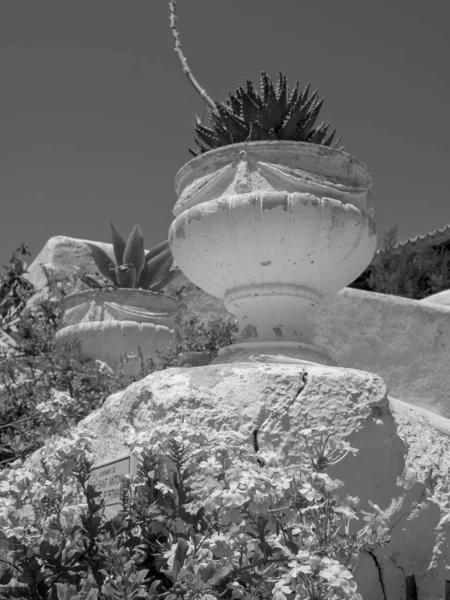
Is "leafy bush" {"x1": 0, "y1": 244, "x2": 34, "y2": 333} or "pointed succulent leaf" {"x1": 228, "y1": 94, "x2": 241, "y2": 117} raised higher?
"pointed succulent leaf" {"x1": 228, "y1": 94, "x2": 241, "y2": 117}

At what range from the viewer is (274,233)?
271cm

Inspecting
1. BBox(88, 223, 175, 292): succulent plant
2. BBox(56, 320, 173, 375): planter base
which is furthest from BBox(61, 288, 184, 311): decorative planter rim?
BBox(88, 223, 175, 292): succulent plant

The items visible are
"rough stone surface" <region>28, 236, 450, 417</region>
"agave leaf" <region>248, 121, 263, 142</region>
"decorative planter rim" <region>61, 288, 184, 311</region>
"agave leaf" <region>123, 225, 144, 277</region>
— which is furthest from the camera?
"agave leaf" <region>123, 225, 144, 277</region>

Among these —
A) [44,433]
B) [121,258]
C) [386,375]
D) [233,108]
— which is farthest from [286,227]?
[121,258]

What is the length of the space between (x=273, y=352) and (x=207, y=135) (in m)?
1.19

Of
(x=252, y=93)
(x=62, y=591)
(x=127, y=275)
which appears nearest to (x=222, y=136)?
(x=252, y=93)

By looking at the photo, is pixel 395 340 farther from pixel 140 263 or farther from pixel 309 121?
pixel 309 121

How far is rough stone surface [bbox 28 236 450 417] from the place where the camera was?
520 centimetres

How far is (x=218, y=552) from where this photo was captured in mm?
1442

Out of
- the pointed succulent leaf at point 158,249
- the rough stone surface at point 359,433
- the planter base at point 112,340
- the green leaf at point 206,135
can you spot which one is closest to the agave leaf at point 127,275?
the pointed succulent leaf at point 158,249

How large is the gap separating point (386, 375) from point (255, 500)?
13.2 feet

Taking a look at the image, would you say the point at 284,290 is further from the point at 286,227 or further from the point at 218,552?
the point at 218,552

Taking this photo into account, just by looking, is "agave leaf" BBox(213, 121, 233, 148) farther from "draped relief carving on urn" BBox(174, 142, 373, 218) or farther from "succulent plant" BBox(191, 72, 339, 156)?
"draped relief carving on urn" BBox(174, 142, 373, 218)

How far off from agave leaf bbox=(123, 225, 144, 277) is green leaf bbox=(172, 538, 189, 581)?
4.98 meters
